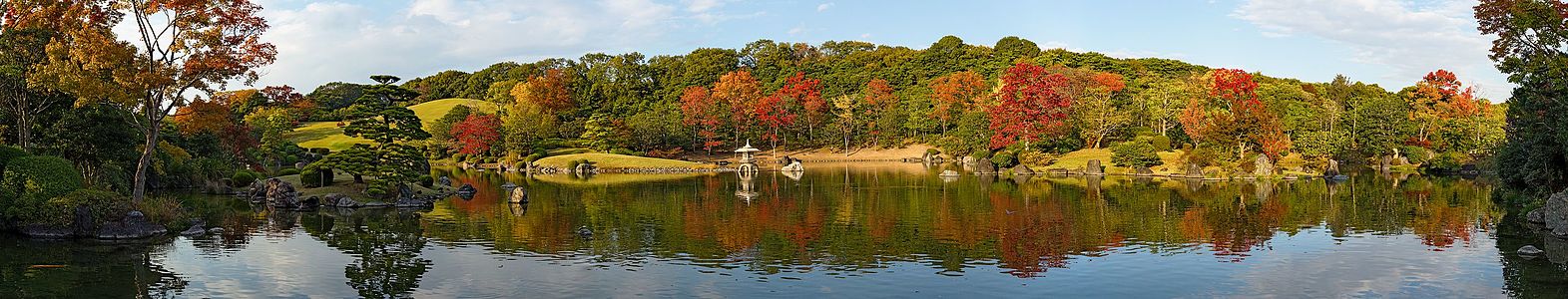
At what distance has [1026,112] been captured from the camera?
226ft

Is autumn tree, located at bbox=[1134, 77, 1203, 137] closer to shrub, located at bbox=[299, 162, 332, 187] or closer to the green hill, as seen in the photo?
shrub, located at bbox=[299, 162, 332, 187]

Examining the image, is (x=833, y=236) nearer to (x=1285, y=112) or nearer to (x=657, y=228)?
(x=657, y=228)

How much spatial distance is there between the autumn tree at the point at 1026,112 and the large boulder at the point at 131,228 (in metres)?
52.7

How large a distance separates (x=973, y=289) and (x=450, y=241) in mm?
14074

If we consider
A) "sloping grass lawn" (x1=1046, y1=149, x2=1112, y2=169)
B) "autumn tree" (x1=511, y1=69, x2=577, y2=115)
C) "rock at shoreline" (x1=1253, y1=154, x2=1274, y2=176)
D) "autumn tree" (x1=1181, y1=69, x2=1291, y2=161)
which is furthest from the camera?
"autumn tree" (x1=511, y1=69, x2=577, y2=115)

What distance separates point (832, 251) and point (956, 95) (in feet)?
239

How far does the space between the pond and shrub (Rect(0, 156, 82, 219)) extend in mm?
870

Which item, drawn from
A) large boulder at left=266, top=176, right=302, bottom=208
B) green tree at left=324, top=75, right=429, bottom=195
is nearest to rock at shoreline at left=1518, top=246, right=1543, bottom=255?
green tree at left=324, top=75, right=429, bottom=195

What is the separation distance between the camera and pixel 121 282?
18.7m

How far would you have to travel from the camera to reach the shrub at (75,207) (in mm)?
24734

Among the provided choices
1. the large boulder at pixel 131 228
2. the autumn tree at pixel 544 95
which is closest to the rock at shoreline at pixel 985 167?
the large boulder at pixel 131 228

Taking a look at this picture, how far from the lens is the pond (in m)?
18.2

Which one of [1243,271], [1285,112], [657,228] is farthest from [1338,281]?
[1285,112]

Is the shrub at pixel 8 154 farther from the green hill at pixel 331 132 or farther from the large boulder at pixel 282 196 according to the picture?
the green hill at pixel 331 132
